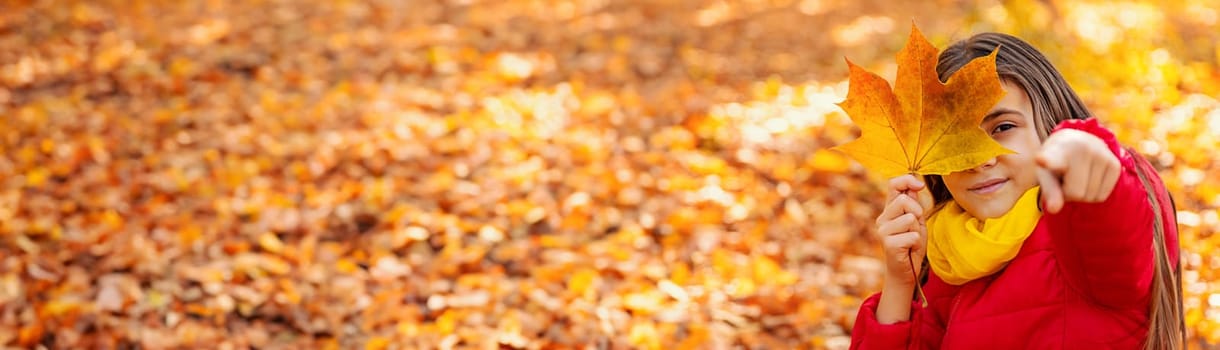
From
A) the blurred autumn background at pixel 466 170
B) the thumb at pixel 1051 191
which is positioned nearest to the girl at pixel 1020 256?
the thumb at pixel 1051 191

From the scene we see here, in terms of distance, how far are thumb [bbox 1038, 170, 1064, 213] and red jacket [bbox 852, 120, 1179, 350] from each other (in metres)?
0.11

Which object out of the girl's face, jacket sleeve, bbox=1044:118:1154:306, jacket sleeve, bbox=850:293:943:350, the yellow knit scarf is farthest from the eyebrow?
jacket sleeve, bbox=850:293:943:350

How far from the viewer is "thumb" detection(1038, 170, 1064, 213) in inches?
41.5

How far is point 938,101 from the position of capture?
1402 millimetres

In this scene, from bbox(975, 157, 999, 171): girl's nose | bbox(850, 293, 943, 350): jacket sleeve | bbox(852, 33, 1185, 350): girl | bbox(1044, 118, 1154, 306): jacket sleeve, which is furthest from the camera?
bbox(850, 293, 943, 350): jacket sleeve

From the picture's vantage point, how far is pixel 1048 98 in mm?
1476

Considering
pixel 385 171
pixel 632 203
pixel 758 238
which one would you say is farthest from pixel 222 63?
pixel 758 238

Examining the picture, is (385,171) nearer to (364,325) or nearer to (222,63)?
(364,325)

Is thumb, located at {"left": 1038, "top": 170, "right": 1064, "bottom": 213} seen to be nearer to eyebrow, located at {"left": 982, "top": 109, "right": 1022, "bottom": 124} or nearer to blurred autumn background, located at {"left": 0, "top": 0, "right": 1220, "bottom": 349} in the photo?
eyebrow, located at {"left": 982, "top": 109, "right": 1022, "bottom": 124}

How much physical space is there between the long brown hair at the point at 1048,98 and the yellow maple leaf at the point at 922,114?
0.10 metres

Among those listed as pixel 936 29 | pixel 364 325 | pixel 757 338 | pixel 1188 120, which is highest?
pixel 936 29

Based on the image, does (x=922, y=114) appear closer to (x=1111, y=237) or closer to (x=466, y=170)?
(x=1111, y=237)

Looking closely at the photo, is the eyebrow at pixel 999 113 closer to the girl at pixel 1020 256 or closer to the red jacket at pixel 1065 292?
the girl at pixel 1020 256

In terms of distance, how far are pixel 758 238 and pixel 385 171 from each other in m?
1.66
